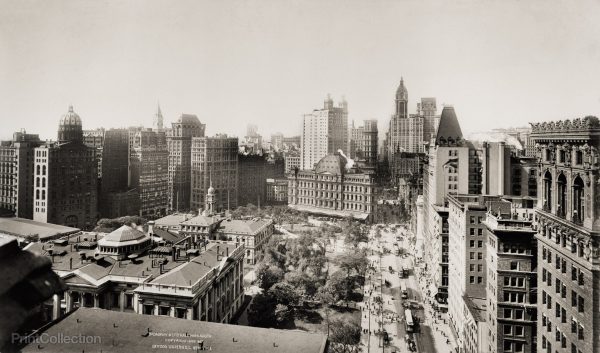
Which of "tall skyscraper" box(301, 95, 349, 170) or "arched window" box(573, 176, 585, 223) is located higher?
"tall skyscraper" box(301, 95, 349, 170)

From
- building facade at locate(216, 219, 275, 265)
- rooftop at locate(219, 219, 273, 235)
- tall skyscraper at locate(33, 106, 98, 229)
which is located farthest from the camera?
tall skyscraper at locate(33, 106, 98, 229)

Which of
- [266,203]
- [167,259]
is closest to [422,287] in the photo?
[167,259]

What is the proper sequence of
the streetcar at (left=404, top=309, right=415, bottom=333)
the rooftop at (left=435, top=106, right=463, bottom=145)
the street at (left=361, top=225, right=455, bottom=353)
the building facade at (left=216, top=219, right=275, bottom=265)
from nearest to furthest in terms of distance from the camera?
1. the street at (left=361, top=225, right=455, bottom=353)
2. the streetcar at (left=404, top=309, right=415, bottom=333)
3. the rooftop at (left=435, top=106, right=463, bottom=145)
4. the building facade at (left=216, top=219, right=275, bottom=265)

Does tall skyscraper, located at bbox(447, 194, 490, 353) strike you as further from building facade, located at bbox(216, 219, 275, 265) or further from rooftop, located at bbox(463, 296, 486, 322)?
building facade, located at bbox(216, 219, 275, 265)

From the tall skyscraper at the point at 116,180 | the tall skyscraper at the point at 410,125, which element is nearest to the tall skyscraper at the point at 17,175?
the tall skyscraper at the point at 116,180

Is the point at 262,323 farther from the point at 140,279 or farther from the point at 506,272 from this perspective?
the point at 506,272

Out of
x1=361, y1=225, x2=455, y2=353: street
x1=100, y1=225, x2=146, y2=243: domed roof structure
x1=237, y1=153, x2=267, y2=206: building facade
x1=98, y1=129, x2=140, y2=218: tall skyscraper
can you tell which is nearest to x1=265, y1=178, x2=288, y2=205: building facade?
x1=237, y1=153, x2=267, y2=206: building facade

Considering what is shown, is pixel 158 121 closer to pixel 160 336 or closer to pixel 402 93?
pixel 402 93
